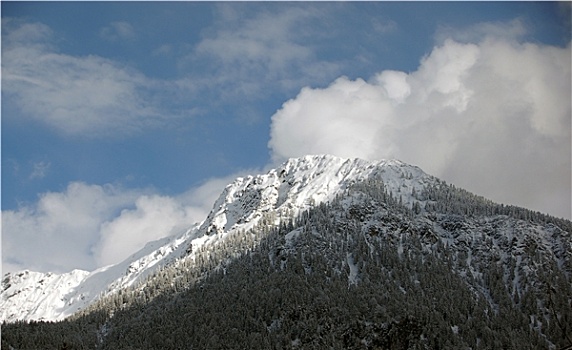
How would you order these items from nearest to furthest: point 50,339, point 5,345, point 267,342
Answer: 1. point 5,345
2. point 267,342
3. point 50,339

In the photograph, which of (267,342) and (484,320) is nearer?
(267,342)

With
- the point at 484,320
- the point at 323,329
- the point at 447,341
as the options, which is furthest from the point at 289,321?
the point at 484,320

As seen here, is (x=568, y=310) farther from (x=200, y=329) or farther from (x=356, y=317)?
(x=200, y=329)

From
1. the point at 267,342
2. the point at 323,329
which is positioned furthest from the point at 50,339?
the point at 323,329

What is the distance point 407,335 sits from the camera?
188m

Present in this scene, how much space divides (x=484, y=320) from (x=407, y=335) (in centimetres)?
3244

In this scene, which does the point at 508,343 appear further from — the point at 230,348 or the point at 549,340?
the point at 230,348

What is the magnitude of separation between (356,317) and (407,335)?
19114 mm

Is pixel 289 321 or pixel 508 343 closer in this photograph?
pixel 508 343

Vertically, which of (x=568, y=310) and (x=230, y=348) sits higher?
(x=568, y=310)

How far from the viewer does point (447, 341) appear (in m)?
180

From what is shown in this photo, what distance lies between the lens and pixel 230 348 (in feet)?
607

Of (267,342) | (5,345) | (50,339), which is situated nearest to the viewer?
(5,345)

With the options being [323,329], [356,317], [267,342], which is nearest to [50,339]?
[267,342]
